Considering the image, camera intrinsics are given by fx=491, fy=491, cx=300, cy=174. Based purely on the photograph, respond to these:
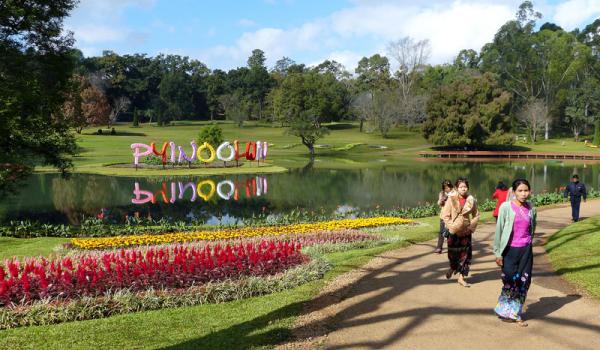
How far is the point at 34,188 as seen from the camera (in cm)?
3381

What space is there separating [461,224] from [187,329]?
487cm

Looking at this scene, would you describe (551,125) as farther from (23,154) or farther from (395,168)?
(23,154)

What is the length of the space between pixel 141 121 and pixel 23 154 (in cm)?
9627

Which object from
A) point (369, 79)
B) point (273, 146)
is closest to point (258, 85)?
point (369, 79)

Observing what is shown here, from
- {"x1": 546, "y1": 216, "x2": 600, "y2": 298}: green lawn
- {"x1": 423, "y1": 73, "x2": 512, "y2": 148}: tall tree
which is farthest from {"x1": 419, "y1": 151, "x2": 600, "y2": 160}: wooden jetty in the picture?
{"x1": 546, "y1": 216, "x2": 600, "y2": 298}: green lawn

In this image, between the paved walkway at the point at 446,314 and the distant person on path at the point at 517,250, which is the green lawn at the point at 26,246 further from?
the distant person on path at the point at 517,250

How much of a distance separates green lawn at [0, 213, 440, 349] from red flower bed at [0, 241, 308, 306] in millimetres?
900

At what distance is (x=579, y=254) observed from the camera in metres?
10.6

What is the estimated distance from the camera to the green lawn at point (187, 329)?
20.3ft

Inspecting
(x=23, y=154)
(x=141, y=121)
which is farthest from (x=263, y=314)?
(x=141, y=121)

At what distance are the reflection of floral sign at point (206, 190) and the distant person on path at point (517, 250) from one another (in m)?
22.6

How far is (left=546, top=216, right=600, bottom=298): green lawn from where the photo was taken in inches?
342

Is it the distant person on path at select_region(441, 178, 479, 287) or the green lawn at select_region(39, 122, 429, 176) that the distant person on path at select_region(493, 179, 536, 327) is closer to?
the distant person on path at select_region(441, 178, 479, 287)

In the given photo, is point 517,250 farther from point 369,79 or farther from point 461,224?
point 369,79
